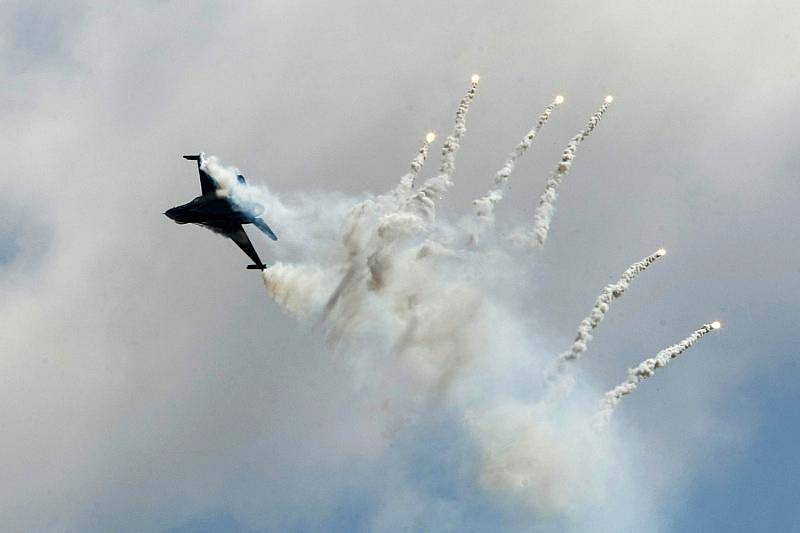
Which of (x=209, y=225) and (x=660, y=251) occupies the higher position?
(x=660, y=251)

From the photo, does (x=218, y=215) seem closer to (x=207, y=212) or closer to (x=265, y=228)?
(x=207, y=212)

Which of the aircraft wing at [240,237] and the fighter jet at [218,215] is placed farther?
the aircraft wing at [240,237]

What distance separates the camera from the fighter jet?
528 feet

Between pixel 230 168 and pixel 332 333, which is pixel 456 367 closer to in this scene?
pixel 332 333

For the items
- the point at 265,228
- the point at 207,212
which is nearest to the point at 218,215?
the point at 207,212

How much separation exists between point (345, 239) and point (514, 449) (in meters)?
24.3

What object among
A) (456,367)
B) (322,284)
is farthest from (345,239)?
(456,367)

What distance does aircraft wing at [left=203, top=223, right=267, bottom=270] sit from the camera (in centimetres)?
16525

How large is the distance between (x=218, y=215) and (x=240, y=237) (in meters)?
3.88

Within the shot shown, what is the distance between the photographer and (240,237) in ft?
545

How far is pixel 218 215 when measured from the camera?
163125 millimetres

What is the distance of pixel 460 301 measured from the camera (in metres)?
163

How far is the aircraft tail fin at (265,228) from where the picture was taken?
161750 mm

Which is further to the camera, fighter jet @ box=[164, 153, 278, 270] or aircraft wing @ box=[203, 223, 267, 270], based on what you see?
aircraft wing @ box=[203, 223, 267, 270]
